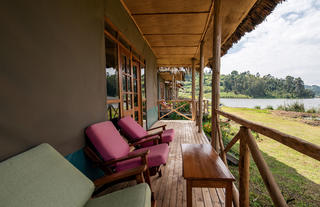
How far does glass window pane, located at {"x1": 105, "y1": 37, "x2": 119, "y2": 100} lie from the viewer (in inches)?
97.3

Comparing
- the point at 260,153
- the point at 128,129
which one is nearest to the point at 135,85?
the point at 128,129

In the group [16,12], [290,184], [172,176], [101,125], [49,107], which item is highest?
[16,12]

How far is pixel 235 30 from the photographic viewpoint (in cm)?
404

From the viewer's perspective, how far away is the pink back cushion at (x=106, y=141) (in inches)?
65.5

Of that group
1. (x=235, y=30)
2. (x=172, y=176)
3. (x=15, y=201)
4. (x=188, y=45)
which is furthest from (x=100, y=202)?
(x=188, y=45)

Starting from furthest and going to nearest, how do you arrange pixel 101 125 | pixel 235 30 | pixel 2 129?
pixel 235 30, pixel 101 125, pixel 2 129

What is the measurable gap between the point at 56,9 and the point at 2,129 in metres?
1.11

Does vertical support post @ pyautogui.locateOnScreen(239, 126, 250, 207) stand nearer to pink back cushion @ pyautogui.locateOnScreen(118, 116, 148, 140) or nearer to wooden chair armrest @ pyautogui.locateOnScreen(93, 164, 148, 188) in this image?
wooden chair armrest @ pyautogui.locateOnScreen(93, 164, 148, 188)

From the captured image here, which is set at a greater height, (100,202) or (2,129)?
(2,129)

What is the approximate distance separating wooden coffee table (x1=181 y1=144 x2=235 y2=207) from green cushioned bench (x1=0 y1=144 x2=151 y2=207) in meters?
0.45

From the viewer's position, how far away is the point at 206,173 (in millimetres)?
1396

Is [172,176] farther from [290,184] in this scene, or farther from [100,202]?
[290,184]

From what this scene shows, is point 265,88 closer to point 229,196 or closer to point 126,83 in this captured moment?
point 126,83

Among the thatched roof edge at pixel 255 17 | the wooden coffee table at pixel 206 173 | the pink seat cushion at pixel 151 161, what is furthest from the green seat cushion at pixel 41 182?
the thatched roof edge at pixel 255 17
